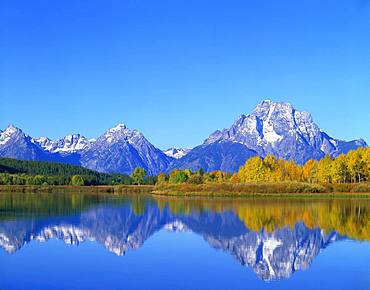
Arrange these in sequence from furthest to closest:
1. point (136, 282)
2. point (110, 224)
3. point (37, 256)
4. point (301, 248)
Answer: point (110, 224) < point (301, 248) < point (37, 256) < point (136, 282)

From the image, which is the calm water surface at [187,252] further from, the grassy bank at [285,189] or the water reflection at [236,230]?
the grassy bank at [285,189]

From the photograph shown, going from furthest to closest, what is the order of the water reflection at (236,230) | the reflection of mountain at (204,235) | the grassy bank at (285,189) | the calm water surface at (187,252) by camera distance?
1. the grassy bank at (285,189)
2. the water reflection at (236,230)
3. the reflection of mountain at (204,235)
4. the calm water surface at (187,252)

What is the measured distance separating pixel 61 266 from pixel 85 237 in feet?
40.7

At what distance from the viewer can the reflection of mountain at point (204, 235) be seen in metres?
30.6

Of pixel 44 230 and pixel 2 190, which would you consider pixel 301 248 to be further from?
pixel 2 190

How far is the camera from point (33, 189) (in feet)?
507

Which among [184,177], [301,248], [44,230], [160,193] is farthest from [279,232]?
[184,177]

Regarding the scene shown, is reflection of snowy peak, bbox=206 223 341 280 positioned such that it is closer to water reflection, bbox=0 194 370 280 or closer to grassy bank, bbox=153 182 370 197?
water reflection, bbox=0 194 370 280

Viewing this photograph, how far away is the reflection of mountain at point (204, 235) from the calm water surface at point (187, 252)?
70 millimetres

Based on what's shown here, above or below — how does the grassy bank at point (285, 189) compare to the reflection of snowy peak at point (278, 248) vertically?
above

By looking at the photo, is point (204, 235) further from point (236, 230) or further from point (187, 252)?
point (187, 252)

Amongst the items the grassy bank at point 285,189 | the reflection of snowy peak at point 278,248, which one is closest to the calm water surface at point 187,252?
the reflection of snowy peak at point 278,248

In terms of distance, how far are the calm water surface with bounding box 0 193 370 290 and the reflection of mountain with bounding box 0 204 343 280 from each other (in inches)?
2.8

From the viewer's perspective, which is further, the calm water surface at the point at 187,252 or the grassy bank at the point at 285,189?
the grassy bank at the point at 285,189
